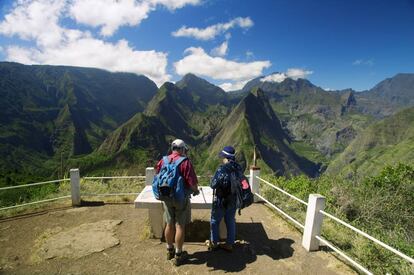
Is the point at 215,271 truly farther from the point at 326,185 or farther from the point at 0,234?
the point at 326,185

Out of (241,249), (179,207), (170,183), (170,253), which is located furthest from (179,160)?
(241,249)

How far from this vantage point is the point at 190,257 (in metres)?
5.10

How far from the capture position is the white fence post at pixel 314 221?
17.9ft

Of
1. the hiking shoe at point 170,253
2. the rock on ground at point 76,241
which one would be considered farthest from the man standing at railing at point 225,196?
the rock on ground at point 76,241

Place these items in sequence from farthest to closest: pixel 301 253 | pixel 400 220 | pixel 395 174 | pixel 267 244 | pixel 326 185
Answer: pixel 395 174 → pixel 326 185 → pixel 400 220 → pixel 267 244 → pixel 301 253

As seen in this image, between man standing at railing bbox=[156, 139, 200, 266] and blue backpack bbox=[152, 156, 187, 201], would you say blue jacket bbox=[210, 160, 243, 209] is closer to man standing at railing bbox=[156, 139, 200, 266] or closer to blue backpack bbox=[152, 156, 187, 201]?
man standing at railing bbox=[156, 139, 200, 266]

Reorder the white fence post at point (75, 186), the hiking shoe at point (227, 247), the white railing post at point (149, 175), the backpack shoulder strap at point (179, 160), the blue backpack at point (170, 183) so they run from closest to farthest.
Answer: the blue backpack at point (170, 183) → the backpack shoulder strap at point (179, 160) → the hiking shoe at point (227, 247) → the white railing post at point (149, 175) → the white fence post at point (75, 186)

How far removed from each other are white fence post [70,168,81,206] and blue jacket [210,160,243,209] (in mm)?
4778

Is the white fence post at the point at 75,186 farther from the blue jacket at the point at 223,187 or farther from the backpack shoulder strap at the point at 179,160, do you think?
the blue jacket at the point at 223,187

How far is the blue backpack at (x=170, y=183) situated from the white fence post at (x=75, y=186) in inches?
169

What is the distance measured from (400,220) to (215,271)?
297 inches

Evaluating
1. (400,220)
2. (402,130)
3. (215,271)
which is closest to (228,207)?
(215,271)

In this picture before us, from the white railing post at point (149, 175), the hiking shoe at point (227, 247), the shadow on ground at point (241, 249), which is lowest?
the shadow on ground at point (241, 249)

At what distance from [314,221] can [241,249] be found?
61.0 inches
